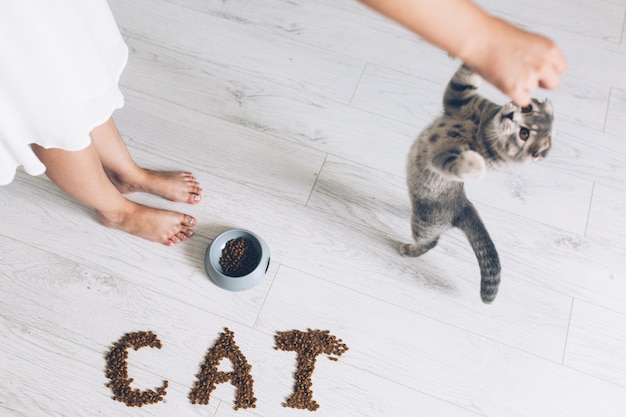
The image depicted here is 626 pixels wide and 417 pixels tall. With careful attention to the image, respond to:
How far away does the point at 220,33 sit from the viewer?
5.44ft

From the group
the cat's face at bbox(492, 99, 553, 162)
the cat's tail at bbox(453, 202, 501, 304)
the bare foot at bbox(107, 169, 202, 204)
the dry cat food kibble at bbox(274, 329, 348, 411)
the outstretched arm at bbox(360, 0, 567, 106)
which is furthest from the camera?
the bare foot at bbox(107, 169, 202, 204)

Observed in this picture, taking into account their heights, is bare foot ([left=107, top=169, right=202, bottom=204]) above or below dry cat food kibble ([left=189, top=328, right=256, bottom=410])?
above

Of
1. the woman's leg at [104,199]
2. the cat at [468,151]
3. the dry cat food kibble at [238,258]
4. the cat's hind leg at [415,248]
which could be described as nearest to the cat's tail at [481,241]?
the cat at [468,151]

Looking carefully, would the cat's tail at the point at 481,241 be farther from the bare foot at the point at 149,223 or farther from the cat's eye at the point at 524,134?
the bare foot at the point at 149,223

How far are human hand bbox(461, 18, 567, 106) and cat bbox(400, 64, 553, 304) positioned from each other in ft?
0.48

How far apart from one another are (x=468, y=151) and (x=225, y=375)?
77 cm

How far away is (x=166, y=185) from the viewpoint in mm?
1386

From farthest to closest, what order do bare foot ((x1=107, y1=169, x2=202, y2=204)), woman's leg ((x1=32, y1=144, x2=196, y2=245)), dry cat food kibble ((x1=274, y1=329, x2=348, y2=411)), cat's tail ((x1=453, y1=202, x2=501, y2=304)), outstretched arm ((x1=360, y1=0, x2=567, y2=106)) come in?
bare foot ((x1=107, y1=169, x2=202, y2=204)) < dry cat food kibble ((x1=274, y1=329, x2=348, y2=411)) < cat's tail ((x1=453, y1=202, x2=501, y2=304)) < woman's leg ((x1=32, y1=144, x2=196, y2=245)) < outstretched arm ((x1=360, y1=0, x2=567, y2=106))

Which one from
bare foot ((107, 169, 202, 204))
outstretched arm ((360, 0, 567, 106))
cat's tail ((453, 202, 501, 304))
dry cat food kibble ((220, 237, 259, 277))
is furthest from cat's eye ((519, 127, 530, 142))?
bare foot ((107, 169, 202, 204))

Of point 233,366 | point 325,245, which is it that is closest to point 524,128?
point 325,245

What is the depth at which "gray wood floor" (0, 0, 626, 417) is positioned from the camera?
1.26 m

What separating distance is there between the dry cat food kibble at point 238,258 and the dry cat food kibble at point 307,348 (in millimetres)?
179

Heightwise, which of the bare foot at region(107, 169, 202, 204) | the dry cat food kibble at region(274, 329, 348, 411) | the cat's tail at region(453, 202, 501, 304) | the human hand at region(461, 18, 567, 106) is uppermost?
the human hand at region(461, 18, 567, 106)

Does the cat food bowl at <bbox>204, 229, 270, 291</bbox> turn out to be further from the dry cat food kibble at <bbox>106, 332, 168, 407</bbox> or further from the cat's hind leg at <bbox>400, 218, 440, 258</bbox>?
the cat's hind leg at <bbox>400, 218, 440, 258</bbox>
